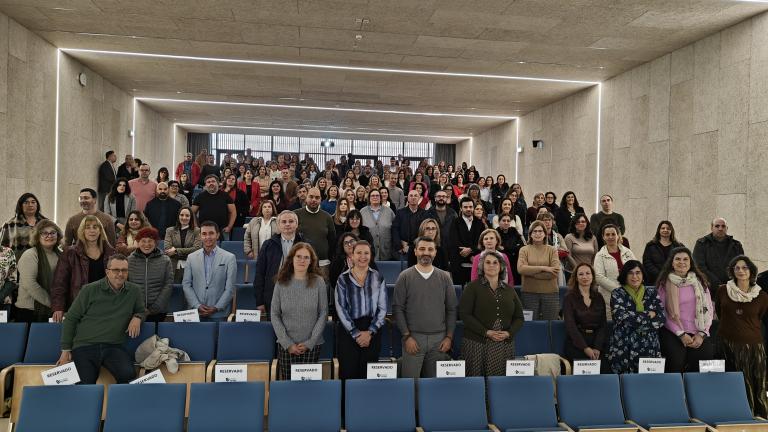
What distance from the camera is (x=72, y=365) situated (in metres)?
3.17

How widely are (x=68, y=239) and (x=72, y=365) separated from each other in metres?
2.11

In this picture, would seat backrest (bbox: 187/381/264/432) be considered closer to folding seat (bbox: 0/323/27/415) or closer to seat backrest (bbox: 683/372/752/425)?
folding seat (bbox: 0/323/27/415)

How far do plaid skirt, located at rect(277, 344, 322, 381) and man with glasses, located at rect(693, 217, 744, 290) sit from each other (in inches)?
155

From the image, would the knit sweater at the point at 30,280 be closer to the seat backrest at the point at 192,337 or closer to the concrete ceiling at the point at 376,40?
the seat backrest at the point at 192,337

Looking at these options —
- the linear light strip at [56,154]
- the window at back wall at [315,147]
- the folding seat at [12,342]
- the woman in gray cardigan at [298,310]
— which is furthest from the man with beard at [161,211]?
the window at back wall at [315,147]

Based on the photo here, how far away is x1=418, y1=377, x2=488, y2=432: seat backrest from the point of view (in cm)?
330

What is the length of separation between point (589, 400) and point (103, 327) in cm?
327

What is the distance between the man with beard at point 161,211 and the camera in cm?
639

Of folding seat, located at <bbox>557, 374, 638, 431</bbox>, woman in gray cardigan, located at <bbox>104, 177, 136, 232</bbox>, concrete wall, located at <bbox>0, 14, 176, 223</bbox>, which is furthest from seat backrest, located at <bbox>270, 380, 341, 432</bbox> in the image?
concrete wall, located at <bbox>0, 14, 176, 223</bbox>

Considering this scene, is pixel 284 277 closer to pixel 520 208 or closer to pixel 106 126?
pixel 520 208

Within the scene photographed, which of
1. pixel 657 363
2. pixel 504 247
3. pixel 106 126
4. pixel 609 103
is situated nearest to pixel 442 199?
pixel 504 247

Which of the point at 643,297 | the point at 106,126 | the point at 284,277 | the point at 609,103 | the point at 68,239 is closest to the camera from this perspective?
the point at 284,277

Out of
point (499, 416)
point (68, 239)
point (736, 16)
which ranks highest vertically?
point (736, 16)

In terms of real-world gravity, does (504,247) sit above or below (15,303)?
above
